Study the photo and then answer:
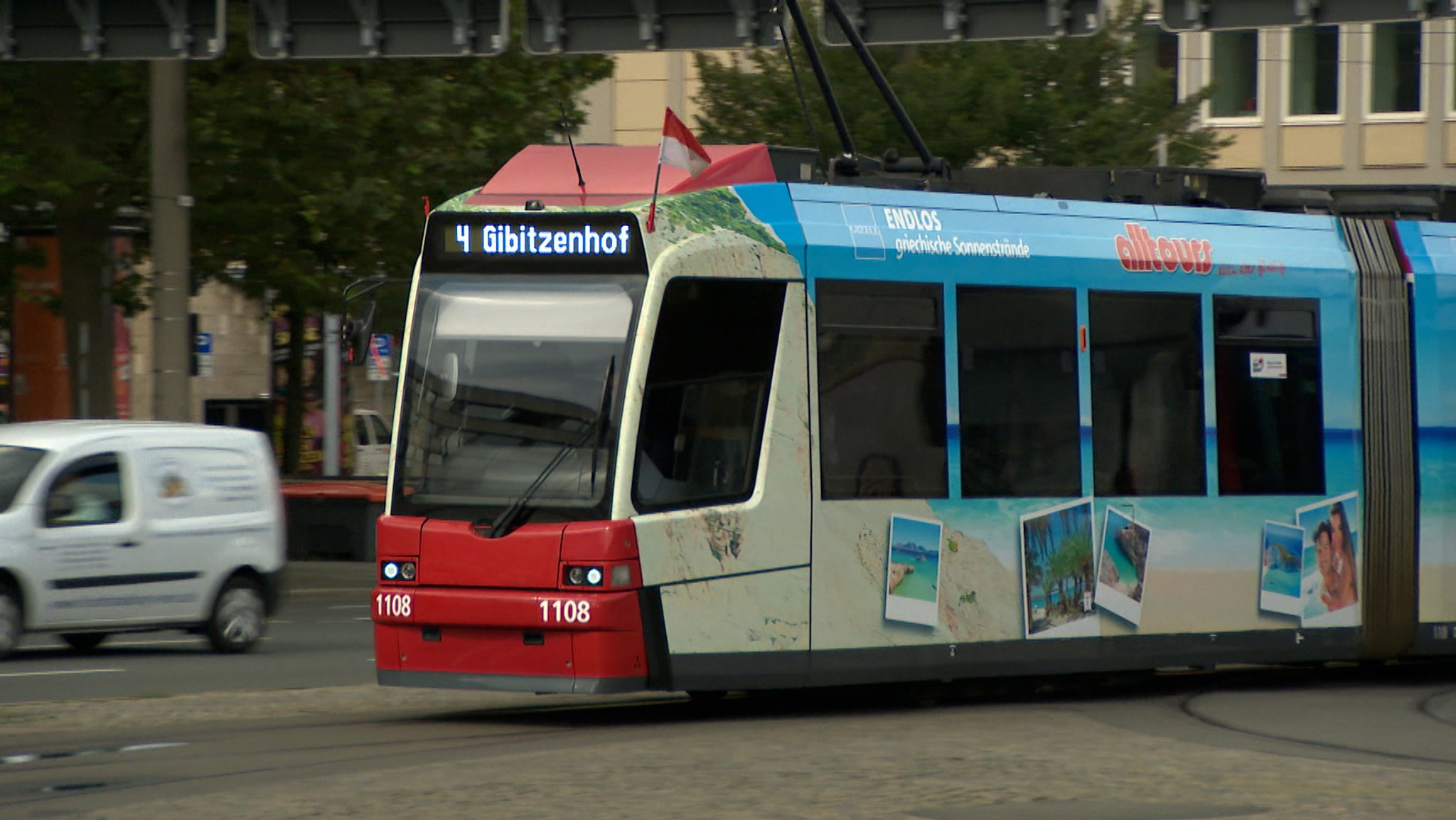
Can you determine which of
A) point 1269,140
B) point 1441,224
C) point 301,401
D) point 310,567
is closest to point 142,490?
point 1441,224

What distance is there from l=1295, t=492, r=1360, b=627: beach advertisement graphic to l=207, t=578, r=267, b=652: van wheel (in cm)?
802

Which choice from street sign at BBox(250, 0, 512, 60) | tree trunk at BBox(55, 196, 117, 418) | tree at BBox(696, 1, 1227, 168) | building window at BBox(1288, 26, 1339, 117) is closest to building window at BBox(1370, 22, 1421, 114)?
building window at BBox(1288, 26, 1339, 117)

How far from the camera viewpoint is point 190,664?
16.3 m

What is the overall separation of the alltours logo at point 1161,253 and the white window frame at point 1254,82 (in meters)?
28.6

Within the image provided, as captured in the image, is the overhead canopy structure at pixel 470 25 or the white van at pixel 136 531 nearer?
the white van at pixel 136 531

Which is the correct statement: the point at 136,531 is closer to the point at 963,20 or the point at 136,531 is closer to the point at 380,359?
the point at 963,20

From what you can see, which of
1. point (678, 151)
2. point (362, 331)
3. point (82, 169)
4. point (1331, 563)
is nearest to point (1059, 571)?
point (1331, 563)

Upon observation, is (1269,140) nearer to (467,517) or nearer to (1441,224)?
(1441,224)

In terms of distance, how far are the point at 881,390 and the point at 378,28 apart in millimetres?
11385

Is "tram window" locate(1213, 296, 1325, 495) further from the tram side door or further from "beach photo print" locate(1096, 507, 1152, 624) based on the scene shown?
the tram side door

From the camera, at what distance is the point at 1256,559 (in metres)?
13.4

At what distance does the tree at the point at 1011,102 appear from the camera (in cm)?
2889

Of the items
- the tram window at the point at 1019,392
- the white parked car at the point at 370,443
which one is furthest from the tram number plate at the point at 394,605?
the white parked car at the point at 370,443

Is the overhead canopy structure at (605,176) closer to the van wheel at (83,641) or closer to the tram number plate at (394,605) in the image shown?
the tram number plate at (394,605)
